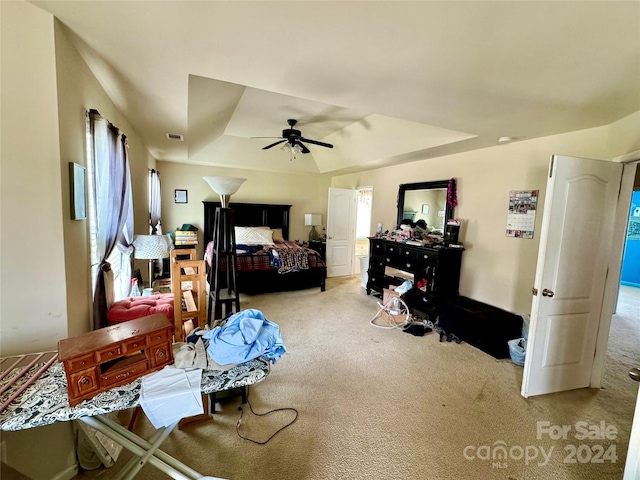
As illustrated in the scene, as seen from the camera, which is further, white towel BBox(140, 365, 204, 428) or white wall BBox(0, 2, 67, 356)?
white wall BBox(0, 2, 67, 356)

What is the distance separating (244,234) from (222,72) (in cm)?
387

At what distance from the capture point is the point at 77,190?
4.99ft

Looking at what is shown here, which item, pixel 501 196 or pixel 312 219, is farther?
pixel 312 219

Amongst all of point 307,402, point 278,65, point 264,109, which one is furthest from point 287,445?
point 264,109

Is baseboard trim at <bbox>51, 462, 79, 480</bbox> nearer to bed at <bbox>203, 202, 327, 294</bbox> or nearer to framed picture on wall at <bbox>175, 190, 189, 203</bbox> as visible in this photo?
bed at <bbox>203, 202, 327, 294</bbox>

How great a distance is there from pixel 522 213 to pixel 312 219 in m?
4.17

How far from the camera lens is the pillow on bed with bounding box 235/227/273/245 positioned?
5402 mm

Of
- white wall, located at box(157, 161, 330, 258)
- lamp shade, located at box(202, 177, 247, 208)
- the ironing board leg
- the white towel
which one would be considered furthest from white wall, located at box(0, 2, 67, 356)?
white wall, located at box(157, 161, 330, 258)

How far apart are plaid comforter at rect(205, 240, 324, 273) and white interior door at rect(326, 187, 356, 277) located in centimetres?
93

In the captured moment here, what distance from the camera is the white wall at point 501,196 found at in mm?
2633

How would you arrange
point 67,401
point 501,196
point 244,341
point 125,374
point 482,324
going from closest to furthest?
point 67,401 < point 125,374 < point 244,341 < point 482,324 < point 501,196

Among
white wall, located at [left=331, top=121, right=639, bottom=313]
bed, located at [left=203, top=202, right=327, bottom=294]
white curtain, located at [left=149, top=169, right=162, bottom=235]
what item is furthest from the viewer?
bed, located at [left=203, top=202, right=327, bottom=294]

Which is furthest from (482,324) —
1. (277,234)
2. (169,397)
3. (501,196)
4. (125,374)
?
(277,234)

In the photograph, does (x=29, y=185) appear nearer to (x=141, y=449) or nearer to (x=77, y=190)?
(x=77, y=190)
